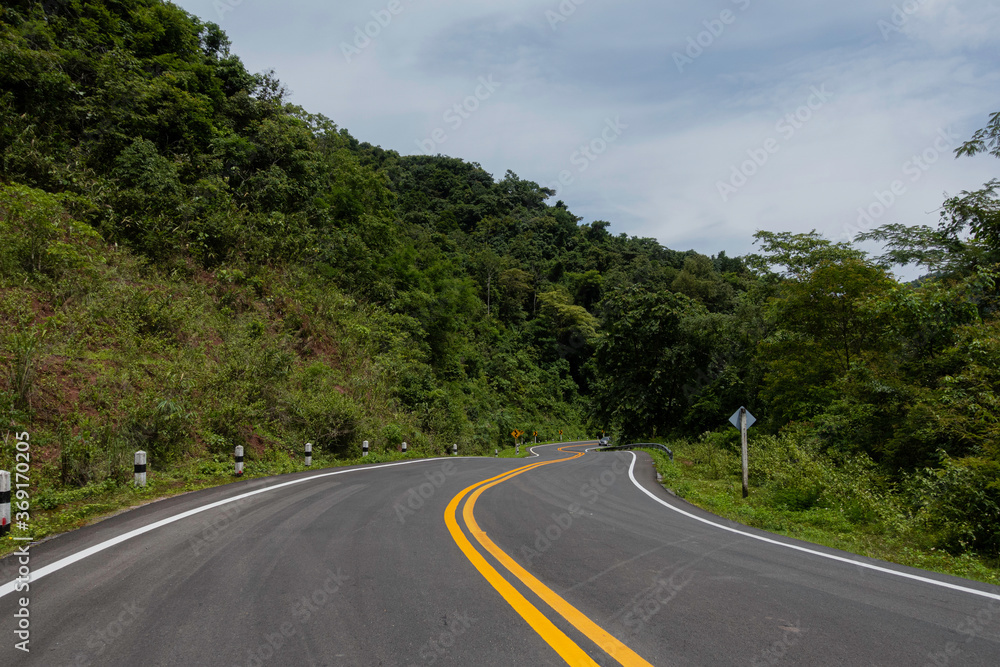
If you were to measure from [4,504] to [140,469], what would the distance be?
128 inches

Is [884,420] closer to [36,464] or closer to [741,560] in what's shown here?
[741,560]

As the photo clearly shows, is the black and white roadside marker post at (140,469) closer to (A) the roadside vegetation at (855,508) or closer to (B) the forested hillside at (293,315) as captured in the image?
(B) the forested hillside at (293,315)

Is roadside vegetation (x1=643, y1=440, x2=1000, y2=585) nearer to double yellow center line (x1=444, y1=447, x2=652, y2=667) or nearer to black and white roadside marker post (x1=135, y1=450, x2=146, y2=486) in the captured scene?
double yellow center line (x1=444, y1=447, x2=652, y2=667)

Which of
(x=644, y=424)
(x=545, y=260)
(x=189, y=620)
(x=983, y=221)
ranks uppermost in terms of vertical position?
(x=545, y=260)

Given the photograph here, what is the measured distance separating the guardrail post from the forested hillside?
3.08m

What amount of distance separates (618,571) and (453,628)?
5.94 feet

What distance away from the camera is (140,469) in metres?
8.29

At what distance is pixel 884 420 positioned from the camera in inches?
444

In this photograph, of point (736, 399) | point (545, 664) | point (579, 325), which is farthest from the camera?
point (579, 325)

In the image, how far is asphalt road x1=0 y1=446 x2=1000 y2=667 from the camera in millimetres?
2775

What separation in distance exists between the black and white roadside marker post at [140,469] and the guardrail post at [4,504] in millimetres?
3091

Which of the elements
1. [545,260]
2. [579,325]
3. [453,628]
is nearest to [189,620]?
[453,628]

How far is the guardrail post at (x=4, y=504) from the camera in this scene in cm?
514

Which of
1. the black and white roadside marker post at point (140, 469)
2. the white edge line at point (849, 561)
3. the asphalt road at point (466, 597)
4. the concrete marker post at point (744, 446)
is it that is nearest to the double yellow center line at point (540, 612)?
the asphalt road at point (466, 597)
